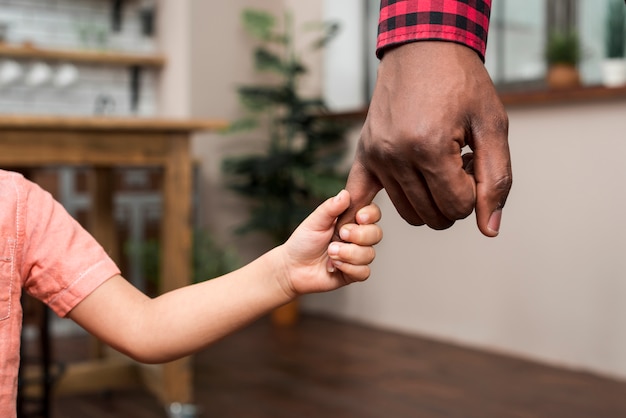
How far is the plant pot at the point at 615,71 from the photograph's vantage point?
304 centimetres

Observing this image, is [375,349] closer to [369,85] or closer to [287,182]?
[287,182]

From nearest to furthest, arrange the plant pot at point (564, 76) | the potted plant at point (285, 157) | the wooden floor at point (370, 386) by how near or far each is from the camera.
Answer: the wooden floor at point (370, 386), the plant pot at point (564, 76), the potted plant at point (285, 157)

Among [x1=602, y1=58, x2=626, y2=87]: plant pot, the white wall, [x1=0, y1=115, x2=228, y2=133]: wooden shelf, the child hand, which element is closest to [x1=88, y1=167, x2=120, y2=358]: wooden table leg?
[x1=0, y1=115, x2=228, y2=133]: wooden shelf

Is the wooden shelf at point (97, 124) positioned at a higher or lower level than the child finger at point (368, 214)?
higher

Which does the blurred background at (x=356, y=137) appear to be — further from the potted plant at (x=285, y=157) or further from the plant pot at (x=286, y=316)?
the plant pot at (x=286, y=316)

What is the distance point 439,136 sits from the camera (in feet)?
2.13

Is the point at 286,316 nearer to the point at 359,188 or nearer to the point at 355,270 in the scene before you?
the point at 355,270

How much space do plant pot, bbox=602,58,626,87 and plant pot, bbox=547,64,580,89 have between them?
167mm

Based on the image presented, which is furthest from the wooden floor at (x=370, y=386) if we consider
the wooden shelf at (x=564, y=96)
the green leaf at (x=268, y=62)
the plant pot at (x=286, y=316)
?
the green leaf at (x=268, y=62)

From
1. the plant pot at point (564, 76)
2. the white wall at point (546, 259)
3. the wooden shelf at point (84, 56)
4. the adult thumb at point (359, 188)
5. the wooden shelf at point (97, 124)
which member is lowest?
the white wall at point (546, 259)

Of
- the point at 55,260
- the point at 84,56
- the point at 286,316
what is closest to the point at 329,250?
the point at 55,260

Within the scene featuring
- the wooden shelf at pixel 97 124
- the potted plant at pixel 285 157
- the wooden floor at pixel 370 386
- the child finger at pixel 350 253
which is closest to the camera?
the child finger at pixel 350 253

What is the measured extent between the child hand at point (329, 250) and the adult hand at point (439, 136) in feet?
0.42

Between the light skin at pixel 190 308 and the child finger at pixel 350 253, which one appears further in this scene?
the light skin at pixel 190 308
